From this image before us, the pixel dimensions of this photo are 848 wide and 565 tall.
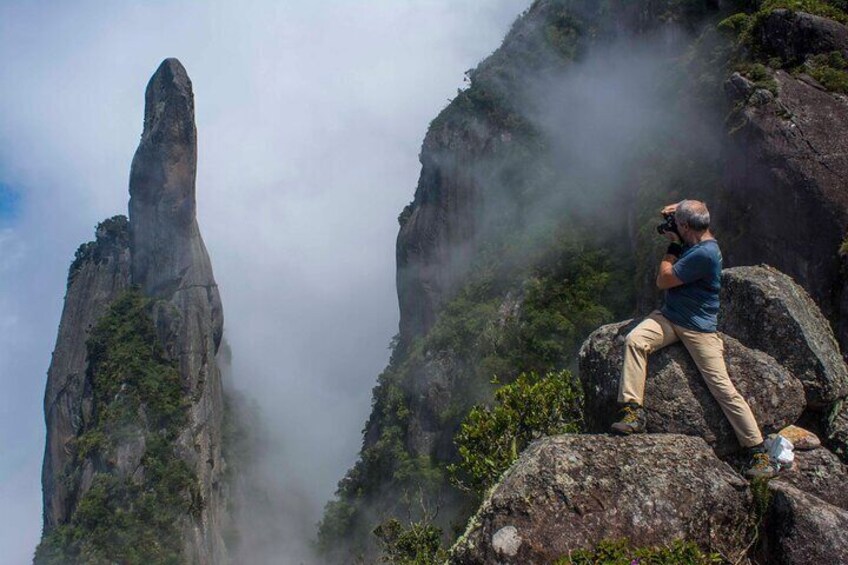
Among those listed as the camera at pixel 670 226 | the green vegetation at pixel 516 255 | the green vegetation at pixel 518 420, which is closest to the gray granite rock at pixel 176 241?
the green vegetation at pixel 516 255

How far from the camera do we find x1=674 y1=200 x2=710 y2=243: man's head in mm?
7344

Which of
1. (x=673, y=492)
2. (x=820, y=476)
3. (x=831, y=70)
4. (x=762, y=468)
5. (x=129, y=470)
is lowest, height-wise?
(x=820, y=476)

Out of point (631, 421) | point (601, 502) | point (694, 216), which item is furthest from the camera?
point (694, 216)

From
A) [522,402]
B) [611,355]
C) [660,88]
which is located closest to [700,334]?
[611,355]

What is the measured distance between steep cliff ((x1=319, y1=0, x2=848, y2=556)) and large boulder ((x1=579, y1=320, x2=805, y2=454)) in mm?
882

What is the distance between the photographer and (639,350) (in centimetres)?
709

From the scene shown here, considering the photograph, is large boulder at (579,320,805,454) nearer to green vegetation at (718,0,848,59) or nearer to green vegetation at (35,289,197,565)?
green vegetation at (718,0,848,59)

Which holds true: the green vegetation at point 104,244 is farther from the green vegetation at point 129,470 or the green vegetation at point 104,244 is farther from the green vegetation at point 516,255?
the green vegetation at point 516,255

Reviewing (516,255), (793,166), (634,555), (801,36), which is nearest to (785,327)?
(634,555)

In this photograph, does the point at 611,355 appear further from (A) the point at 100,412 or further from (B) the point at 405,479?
(A) the point at 100,412

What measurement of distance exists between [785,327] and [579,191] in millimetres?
43955

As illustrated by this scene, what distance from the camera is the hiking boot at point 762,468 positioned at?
6582 millimetres

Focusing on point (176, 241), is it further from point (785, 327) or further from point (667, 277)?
point (667, 277)

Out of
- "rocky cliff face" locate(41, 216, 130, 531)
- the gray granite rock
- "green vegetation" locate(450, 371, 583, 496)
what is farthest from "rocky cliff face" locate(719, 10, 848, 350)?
"rocky cliff face" locate(41, 216, 130, 531)
